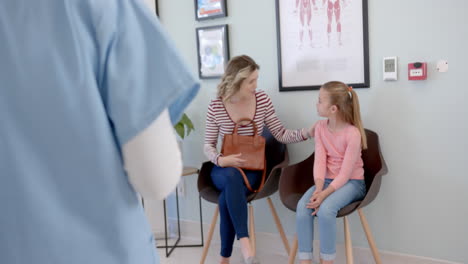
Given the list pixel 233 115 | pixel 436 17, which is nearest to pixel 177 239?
pixel 233 115

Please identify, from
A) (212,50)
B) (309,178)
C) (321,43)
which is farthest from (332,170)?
(212,50)

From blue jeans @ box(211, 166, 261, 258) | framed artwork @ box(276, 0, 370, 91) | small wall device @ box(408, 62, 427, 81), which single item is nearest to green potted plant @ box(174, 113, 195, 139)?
blue jeans @ box(211, 166, 261, 258)

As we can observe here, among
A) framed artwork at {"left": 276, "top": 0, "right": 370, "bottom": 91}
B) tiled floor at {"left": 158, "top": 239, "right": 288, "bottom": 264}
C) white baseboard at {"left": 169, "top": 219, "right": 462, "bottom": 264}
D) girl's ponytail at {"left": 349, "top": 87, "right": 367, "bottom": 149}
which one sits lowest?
tiled floor at {"left": 158, "top": 239, "right": 288, "bottom": 264}

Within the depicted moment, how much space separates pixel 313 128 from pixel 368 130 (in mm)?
327

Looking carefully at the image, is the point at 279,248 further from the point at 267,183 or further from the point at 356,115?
the point at 356,115

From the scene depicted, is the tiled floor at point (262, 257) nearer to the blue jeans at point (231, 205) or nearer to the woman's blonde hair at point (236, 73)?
the blue jeans at point (231, 205)

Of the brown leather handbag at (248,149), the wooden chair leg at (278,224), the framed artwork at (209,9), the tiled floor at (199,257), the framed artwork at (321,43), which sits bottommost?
the tiled floor at (199,257)

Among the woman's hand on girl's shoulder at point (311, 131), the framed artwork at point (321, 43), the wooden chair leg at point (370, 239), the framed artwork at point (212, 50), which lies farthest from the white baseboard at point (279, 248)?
the framed artwork at point (212, 50)

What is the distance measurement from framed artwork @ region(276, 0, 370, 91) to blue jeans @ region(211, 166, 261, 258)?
73 cm

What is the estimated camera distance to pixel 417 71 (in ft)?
8.11

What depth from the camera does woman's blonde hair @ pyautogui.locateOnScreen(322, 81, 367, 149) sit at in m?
2.49

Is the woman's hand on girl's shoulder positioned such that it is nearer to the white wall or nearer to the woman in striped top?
the woman in striped top

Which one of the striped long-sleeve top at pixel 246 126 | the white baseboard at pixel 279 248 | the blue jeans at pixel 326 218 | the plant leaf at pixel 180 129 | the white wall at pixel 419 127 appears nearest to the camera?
the blue jeans at pixel 326 218

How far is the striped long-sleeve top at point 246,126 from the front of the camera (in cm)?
289
